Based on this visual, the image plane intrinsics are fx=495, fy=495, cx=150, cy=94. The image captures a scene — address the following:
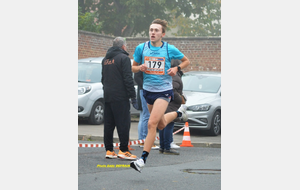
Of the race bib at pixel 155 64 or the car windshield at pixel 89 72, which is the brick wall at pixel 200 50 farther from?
the race bib at pixel 155 64

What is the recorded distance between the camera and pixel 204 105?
41.4 feet

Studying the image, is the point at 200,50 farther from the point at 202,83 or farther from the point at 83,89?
the point at 83,89

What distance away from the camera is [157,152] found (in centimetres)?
961

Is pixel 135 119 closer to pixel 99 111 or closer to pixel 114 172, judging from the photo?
pixel 99 111

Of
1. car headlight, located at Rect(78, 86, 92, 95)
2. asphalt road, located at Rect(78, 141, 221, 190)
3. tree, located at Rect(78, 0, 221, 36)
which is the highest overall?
tree, located at Rect(78, 0, 221, 36)

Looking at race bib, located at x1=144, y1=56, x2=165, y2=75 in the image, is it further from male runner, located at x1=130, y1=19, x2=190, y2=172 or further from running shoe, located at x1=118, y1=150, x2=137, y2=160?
running shoe, located at x1=118, y1=150, x2=137, y2=160

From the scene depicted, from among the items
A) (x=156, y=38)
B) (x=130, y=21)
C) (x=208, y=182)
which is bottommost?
(x=208, y=182)

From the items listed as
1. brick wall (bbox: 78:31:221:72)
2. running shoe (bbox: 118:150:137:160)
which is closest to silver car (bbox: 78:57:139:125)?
running shoe (bbox: 118:150:137:160)

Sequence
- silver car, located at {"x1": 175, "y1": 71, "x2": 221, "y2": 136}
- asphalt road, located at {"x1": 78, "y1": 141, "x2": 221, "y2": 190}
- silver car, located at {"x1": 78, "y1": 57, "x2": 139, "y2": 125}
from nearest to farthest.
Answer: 1. asphalt road, located at {"x1": 78, "y1": 141, "x2": 221, "y2": 190}
2. silver car, located at {"x1": 175, "y1": 71, "x2": 221, "y2": 136}
3. silver car, located at {"x1": 78, "y1": 57, "x2": 139, "y2": 125}

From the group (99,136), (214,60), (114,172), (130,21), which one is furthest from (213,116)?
(130,21)

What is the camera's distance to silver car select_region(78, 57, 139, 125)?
1361cm

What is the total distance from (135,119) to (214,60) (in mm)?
7009

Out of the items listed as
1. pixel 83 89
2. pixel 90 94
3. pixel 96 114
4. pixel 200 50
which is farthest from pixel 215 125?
pixel 200 50

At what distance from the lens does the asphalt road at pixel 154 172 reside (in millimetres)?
6039
